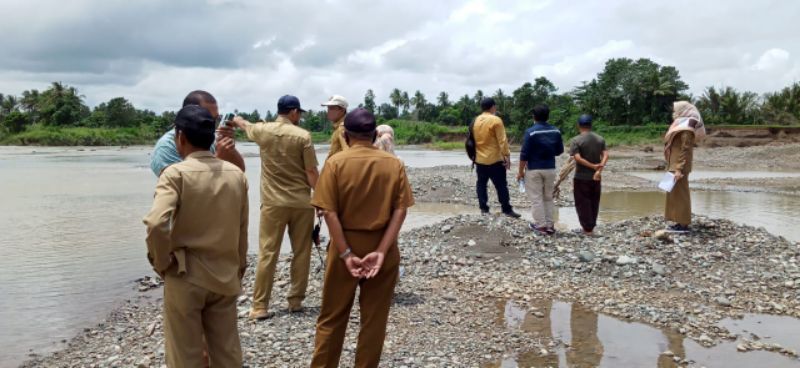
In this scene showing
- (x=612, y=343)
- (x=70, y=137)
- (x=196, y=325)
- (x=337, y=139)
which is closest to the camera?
(x=196, y=325)

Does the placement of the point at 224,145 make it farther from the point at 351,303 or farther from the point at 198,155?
the point at 351,303

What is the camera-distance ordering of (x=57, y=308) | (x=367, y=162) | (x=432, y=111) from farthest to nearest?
(x=432, y=111) → (x=57, y=308) → (x=367, y=162)

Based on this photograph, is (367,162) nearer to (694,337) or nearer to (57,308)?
(694,337)

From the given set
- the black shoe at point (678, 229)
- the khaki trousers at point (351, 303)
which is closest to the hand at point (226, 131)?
the khaki trousers at point (351, 303)

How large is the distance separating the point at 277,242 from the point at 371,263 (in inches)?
89.9

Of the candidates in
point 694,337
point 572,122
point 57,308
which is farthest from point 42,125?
point 694,337

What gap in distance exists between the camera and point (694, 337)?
5.58m

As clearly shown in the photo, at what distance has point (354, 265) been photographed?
374 centimetres

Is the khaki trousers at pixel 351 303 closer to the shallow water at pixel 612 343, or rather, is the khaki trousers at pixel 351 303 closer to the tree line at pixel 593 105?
the shallow water at pixel 612 343

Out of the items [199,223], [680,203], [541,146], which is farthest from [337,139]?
[680,203]

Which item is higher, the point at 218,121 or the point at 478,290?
the point at 218,121

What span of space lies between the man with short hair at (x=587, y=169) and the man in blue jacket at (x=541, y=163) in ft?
1.88

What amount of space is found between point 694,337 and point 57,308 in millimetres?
7518

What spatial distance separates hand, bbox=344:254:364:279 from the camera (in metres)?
3.73
